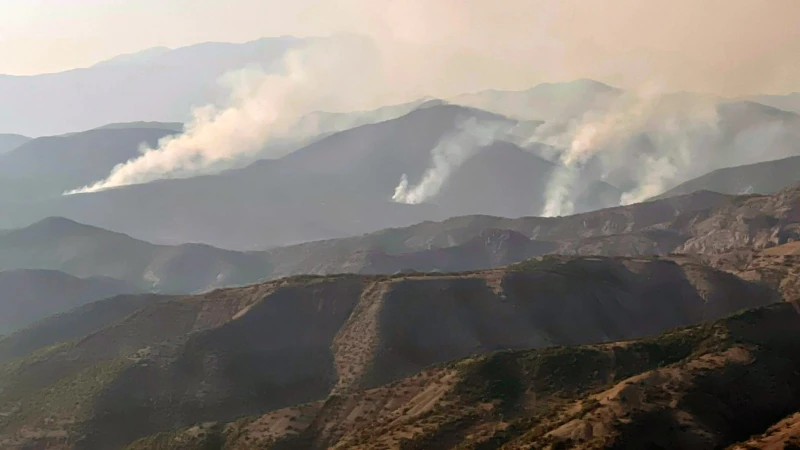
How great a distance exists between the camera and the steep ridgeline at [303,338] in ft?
402

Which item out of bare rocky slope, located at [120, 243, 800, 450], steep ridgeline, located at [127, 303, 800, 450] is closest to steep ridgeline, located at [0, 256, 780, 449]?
steep ridgeline, located at [127, 303, 800, 450]

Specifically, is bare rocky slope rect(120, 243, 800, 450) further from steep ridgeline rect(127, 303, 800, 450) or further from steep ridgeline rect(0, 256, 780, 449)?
steep ridgeline rect(0, 256, 780, 449)

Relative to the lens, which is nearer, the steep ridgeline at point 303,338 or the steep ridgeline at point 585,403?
the steep ridgeline at point 585,403

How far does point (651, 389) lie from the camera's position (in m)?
79.1

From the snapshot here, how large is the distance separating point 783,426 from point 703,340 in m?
29.0

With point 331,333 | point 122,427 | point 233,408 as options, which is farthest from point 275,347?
point 122,427

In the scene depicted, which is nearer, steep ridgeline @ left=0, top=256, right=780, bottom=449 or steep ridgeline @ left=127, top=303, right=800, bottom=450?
steep ridgeline @ left=127, top=303, right=800, bottom=450

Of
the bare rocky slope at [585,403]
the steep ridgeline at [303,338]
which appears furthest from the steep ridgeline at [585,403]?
the steep ridgeline at [303,338]

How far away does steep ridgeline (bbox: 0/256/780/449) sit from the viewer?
12250cm

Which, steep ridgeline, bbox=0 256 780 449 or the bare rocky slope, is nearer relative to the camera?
the bare rocky slope

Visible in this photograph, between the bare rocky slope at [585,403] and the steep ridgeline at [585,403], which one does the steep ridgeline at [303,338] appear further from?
the bare rocky slope at [585,403]

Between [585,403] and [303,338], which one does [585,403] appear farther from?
[303,338]

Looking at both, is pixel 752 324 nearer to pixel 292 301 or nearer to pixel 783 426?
pixel 783 426

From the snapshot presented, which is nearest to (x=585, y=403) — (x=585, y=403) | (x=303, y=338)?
(x=585, y=403)
